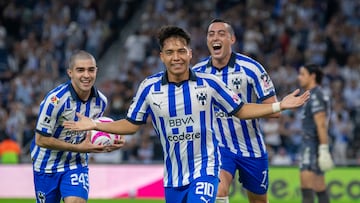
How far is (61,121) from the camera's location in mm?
9398

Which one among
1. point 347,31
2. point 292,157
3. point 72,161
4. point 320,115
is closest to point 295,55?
point 347,31

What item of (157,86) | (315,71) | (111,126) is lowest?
(111,126)

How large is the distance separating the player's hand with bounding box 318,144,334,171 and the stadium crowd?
700 cm

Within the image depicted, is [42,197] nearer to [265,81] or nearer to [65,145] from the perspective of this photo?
[65,145]

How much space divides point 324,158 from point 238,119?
2.73 metres

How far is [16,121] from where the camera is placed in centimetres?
2122

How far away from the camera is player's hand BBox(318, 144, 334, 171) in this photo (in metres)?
12.4

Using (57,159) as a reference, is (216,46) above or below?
above

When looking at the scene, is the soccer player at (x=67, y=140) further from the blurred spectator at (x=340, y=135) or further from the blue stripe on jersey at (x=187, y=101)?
the blurred spectator at (x=340, y=135)

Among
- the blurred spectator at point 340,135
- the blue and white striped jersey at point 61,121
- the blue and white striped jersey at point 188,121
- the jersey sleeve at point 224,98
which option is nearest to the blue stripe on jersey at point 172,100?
the blue and white striped jersey at point 188,121

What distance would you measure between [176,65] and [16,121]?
13.7 m

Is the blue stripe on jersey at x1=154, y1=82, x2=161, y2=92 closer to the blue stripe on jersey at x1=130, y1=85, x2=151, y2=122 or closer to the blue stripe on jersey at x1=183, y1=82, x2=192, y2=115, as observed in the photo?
the blue stripe on jersey at x1=130, y1=85, x2=151, y2=122

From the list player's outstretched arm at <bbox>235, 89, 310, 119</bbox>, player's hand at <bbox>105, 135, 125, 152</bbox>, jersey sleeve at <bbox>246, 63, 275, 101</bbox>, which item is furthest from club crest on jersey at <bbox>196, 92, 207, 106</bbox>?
jersey sleeve at <bbox>246, 63, 275, 101</bbox>

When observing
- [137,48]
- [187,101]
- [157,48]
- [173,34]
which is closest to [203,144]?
[187,101]
